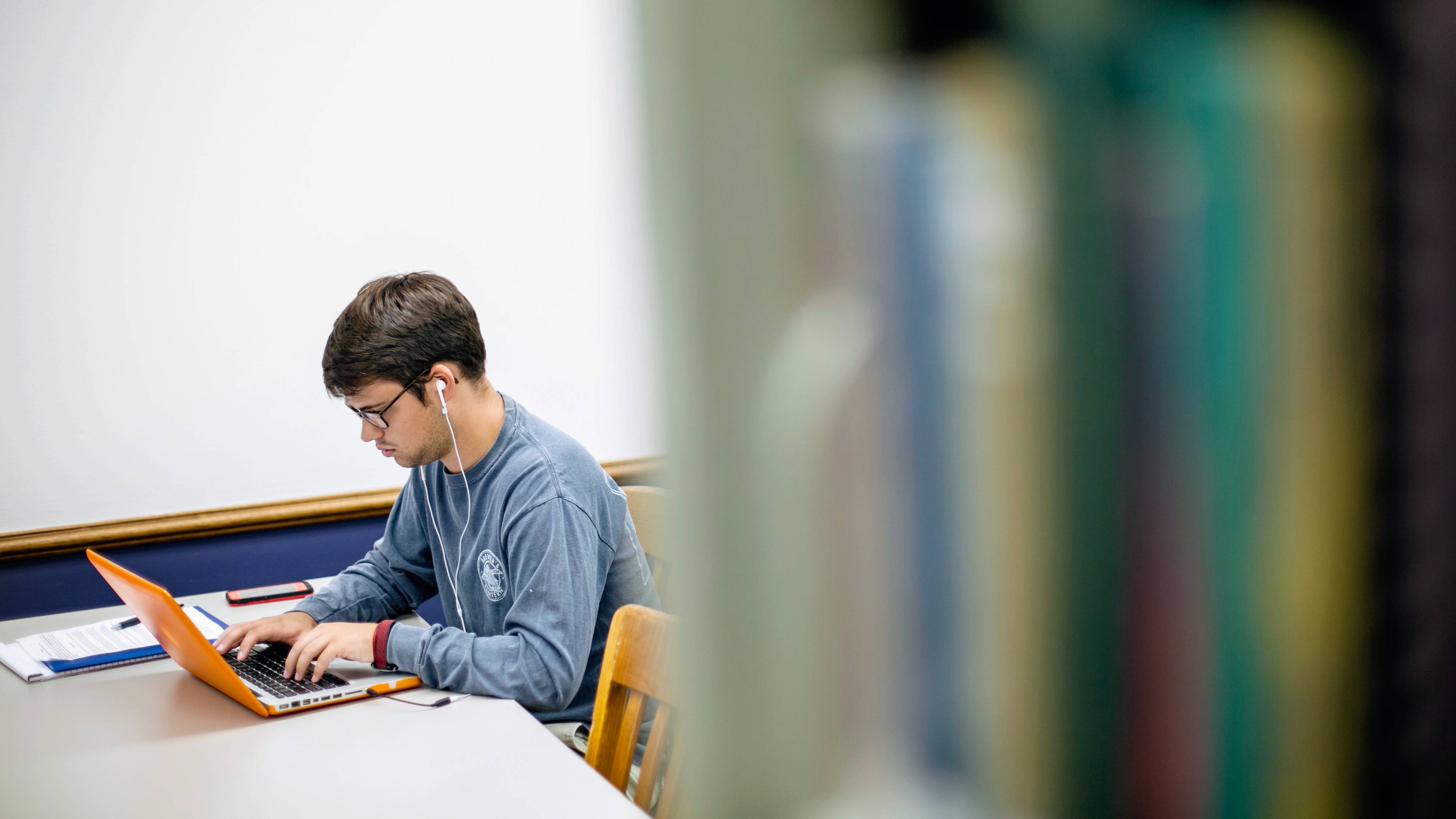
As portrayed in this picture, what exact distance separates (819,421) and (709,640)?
3cm

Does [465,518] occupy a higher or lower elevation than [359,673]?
higher

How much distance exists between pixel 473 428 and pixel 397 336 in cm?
16

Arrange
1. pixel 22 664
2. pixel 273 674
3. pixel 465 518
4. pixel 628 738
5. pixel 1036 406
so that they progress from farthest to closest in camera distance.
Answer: pixel 465 518
pixel 22 664
pixel 273 674
pixel 628 738
pixel 1036 406

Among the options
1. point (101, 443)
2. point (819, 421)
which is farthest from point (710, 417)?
point (101, 443)

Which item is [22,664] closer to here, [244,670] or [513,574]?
[244,670]

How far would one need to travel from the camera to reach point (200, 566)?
228 cm

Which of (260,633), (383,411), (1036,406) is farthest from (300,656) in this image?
(1036,406)

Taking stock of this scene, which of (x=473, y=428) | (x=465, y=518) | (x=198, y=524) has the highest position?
(x=473, y=428)

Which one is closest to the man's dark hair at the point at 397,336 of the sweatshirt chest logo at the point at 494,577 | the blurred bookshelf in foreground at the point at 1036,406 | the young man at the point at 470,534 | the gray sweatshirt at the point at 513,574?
the young man at the point at 470,534

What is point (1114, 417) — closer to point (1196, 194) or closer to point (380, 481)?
point (1196, 194)

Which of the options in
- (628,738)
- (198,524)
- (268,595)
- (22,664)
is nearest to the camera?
(628,738)

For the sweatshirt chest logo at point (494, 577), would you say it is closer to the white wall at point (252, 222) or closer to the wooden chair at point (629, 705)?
the wooden chair at point (629, 705)

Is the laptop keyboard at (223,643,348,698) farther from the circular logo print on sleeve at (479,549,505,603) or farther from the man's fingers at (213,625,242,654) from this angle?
the circular logo print on sleeve at (479,549,505,603)

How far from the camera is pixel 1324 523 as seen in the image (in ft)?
0.39
